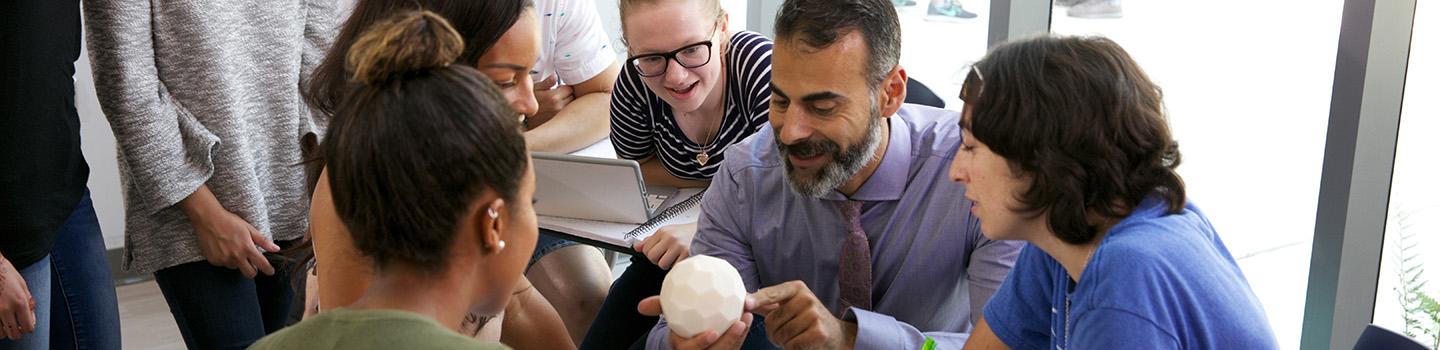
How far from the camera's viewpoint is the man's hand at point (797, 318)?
1.88 metres

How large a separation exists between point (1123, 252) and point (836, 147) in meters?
0.75

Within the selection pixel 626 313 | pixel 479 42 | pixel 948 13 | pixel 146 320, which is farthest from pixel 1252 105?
pixel 146 320

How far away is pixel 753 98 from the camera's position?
8.82 ft

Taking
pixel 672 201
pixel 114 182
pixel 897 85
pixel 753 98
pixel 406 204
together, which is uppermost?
pixel 406 204

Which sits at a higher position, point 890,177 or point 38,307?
point 890,177

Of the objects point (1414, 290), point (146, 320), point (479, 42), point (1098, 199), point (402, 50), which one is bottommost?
point (146, 320)

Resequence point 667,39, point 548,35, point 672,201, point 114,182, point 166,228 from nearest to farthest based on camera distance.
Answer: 1. point 166,228
2. point 667,39
3. point 672,201
4. point 548,35
5. point 114,182

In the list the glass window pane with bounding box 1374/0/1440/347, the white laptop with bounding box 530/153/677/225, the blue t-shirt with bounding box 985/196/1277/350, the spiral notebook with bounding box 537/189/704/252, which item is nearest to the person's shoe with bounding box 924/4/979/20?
the glass window pane with bounding box 1374/0/1440/347

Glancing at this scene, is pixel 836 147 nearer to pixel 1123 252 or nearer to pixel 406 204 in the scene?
pixel 1123 252

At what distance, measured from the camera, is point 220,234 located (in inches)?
96.2

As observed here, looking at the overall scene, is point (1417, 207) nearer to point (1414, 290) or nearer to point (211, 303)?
point (1414, 290)

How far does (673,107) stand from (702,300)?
43.9 inches

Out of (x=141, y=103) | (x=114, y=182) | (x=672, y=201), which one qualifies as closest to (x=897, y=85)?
(x=672, y=201)

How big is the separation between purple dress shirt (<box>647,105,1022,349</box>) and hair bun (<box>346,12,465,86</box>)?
2.86ft
